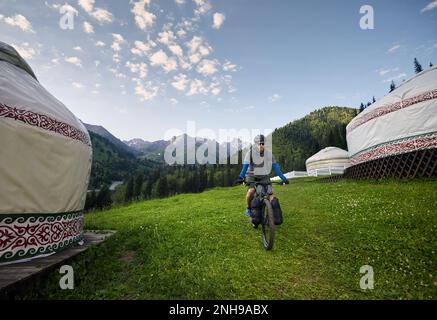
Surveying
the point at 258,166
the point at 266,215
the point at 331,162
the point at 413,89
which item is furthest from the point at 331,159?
the point at 266,215

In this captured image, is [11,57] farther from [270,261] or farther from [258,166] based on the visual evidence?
[270,261]

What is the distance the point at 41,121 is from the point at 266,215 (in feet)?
17.7

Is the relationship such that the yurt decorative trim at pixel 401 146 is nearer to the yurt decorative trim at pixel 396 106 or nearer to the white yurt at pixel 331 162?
A: the yurt decorative trim at pixel 396 106

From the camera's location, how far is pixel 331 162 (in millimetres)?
31375

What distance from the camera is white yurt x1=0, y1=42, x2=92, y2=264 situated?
4082 millimetres

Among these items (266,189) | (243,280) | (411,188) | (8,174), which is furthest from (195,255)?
(411,188)

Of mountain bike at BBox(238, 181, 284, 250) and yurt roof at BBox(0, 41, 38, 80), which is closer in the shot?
mountain bike at BBox(238, 181, 284, 250)

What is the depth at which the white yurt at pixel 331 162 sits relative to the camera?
98.3 ft

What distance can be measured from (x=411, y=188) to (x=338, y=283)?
8.97m

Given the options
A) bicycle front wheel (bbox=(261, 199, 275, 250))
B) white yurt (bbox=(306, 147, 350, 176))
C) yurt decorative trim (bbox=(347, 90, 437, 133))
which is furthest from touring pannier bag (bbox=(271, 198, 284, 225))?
white yurt (bbox=(306, 147, 350, 176))

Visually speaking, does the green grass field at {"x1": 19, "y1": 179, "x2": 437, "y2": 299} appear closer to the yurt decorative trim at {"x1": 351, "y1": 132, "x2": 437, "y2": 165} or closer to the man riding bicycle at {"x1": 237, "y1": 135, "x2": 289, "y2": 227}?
the man riding bicycle at {"x1": 237, "y1": 135, "x2": 289, "y2": 227}

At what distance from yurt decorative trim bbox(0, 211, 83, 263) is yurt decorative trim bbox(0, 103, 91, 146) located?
1.84 m

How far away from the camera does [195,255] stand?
15.8ft
